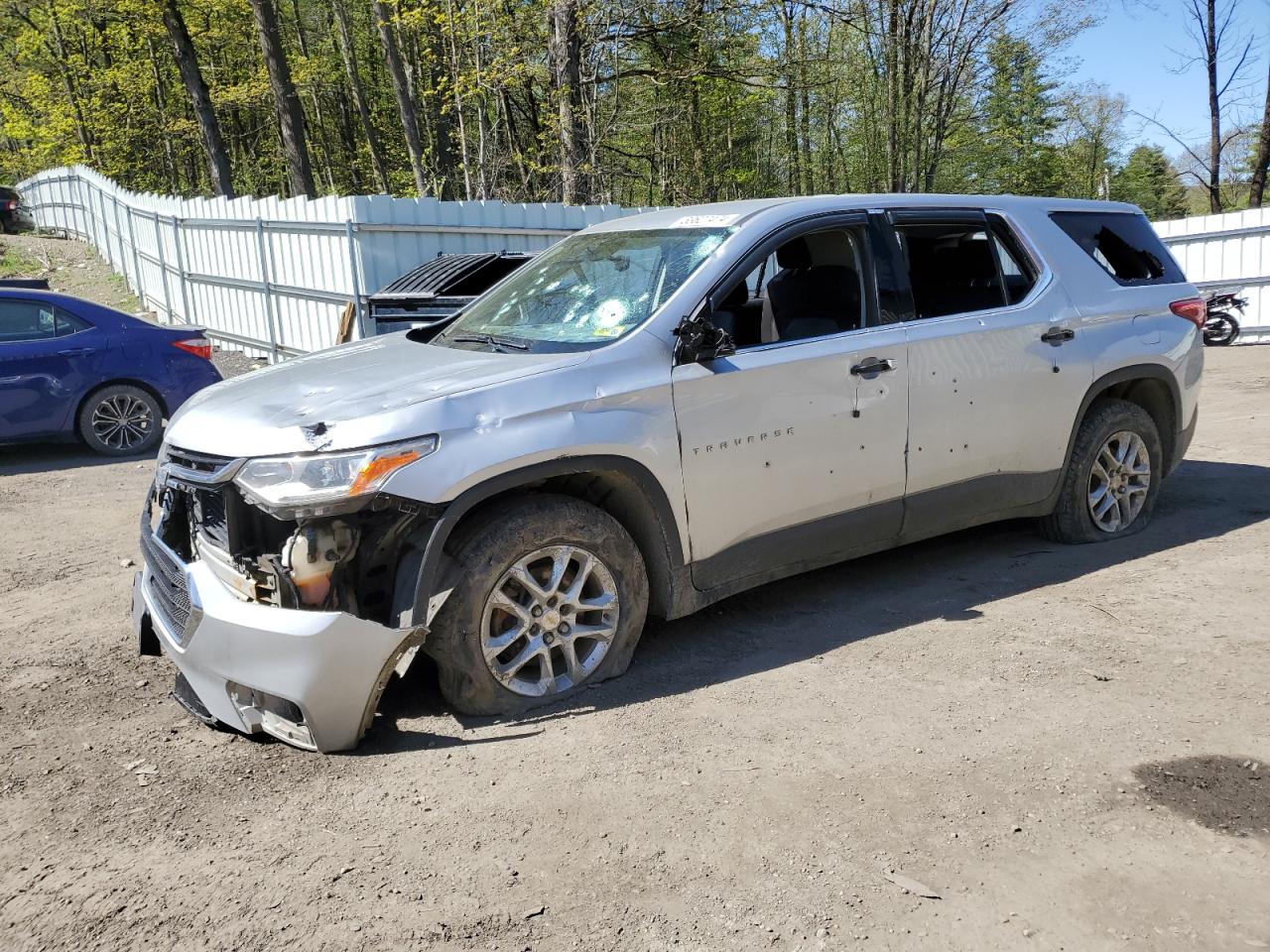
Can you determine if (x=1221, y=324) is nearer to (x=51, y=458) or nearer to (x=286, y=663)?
(x=51, y=458)

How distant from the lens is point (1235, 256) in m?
16.5

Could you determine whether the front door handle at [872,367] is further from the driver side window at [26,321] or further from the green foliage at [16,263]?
the green foliage at [16,263]

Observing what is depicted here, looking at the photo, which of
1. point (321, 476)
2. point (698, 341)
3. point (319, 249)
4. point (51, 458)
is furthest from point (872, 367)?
point (319, 249)

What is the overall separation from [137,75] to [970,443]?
118ft

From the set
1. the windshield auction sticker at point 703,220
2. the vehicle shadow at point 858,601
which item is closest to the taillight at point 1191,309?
the vehicle shadow at point 858,601

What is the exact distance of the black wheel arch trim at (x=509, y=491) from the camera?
3.50 m

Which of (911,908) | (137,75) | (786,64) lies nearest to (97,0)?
(137,75)

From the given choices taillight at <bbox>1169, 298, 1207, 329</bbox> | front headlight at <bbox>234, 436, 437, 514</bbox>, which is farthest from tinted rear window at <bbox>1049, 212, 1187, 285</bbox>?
front headlight at <bbox>234, 436, 437, 514</bbox>

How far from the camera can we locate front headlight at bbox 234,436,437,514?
3.38 m

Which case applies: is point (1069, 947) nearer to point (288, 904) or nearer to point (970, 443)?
point (288, 904)

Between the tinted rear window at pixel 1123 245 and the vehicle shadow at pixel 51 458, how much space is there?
7772 millimetres

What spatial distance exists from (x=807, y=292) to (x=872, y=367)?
0.52 m

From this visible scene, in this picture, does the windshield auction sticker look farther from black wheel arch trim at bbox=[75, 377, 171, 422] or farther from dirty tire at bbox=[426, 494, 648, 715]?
black wheel arch trim at bbox=[75, 377, 171, 422]

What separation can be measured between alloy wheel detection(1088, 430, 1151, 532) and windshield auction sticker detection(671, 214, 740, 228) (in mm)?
2538
